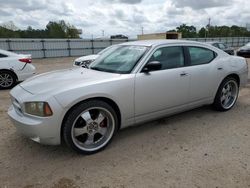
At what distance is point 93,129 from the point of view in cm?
329

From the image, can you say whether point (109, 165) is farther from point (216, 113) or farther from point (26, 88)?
point (216, 113)

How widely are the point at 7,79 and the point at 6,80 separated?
0.04 metres

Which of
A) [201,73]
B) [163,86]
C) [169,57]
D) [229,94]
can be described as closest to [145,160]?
[163,86]

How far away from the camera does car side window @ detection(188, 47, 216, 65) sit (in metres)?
4.25

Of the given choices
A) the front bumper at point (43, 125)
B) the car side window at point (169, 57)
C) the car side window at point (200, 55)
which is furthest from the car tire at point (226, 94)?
the front bumper at point (43, 125)

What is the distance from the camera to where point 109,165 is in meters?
2.99

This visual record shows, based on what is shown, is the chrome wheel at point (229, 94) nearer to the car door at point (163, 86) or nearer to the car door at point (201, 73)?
the car door at point (201, 73)

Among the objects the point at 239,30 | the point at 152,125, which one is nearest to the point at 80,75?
the point at 152,125

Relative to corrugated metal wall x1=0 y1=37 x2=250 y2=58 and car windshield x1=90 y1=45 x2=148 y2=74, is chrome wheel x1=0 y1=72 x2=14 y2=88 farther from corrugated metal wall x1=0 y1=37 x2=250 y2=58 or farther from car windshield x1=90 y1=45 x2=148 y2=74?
corrugated metal wall x1=0 y1=37 x2=250 y2=58

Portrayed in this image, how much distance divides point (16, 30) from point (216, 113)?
59.9 meters

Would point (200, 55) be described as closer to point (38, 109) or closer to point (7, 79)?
point (38, 109)

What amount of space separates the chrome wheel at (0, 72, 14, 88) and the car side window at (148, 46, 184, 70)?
224 inches

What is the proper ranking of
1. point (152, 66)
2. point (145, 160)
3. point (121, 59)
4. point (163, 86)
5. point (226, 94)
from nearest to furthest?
point (145, 160) < point (152, 66) < point (163, 86) < point (121, 59) < point (226, 94)

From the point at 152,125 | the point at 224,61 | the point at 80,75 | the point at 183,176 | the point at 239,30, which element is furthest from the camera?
the point at 239,30
